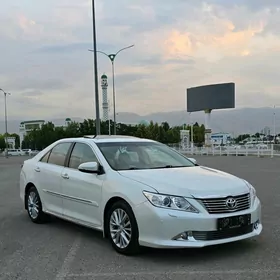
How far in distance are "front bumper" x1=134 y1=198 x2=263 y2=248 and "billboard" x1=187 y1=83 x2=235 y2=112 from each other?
5658cm

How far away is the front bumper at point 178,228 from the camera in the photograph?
16.7ft

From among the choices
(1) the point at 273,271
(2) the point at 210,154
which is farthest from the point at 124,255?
(2) the point at 210,154

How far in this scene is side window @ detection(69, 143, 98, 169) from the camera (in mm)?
6732

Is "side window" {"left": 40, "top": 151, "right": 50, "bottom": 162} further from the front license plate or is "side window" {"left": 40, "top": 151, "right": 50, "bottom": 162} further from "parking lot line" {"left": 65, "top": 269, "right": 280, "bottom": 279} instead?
the front license plate

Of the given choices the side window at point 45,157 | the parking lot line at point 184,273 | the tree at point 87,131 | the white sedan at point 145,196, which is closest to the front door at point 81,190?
the white sedan at point 145,196

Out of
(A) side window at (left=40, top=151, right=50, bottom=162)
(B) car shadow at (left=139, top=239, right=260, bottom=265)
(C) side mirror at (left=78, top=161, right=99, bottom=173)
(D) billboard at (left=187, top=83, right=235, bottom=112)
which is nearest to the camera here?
(B) car shadow at (left=139, top=239, right=260, bottom=265)

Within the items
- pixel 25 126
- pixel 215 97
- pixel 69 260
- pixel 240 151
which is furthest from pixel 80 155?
pixel 25 126

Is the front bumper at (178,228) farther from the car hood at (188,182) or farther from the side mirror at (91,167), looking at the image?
the side mirror at (91,167)

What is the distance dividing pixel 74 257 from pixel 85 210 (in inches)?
36.3

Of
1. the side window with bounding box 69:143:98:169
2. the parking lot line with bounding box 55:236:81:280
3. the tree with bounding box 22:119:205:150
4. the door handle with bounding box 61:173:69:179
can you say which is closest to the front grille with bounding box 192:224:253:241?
the parking lot line with bounding box 55:236:81:280

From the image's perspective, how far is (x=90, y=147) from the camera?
6.82 meters

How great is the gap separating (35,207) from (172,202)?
366 cm

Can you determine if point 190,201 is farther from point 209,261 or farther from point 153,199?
point 209,261

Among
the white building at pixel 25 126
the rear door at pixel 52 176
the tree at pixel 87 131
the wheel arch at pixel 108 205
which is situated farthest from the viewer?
the white building at pixel 25 126
